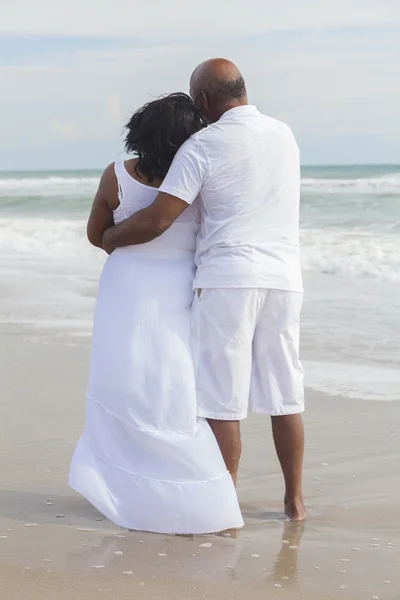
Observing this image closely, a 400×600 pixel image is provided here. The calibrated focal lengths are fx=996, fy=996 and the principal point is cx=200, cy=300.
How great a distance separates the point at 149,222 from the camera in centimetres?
318

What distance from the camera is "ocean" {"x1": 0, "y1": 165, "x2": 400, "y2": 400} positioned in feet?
19.7

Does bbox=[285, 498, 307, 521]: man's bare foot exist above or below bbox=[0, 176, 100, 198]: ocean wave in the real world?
above

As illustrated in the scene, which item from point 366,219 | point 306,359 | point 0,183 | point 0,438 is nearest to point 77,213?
point 366,219

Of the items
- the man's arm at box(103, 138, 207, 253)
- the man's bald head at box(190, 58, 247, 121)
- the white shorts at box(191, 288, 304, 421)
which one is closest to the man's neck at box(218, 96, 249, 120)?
the man's bald head at box(190, 58, 247, 121)

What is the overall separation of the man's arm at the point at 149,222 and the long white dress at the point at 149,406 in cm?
6

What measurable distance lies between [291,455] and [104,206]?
1068mm

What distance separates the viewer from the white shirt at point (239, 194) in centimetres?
316

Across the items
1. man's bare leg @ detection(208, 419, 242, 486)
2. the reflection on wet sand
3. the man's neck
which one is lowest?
the reflection on wet sand

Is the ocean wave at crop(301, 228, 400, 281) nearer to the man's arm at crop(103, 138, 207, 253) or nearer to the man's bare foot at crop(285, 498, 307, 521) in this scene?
the man's bare foot at crop(285, 498, 307, 521)

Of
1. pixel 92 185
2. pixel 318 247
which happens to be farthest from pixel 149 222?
pixel 92 185

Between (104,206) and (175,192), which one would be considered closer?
(175,192)

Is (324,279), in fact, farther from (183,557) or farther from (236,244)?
(183,557)

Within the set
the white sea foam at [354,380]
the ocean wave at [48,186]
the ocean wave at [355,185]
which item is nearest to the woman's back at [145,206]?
the white sea foam at [354,380]

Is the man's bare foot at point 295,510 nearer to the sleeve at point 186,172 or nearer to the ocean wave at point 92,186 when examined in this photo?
the sleeve at point 186,172
